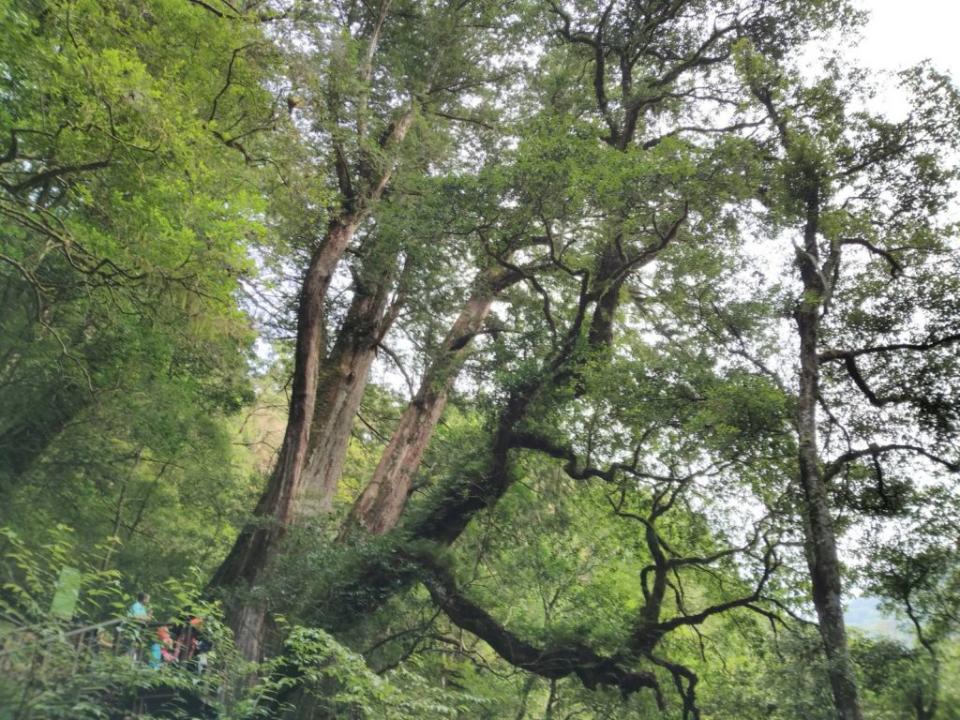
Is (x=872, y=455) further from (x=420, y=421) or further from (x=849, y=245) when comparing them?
(x=420, y=421)

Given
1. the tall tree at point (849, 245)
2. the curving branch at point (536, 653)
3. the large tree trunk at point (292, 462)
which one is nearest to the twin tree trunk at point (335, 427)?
the large tree trunk at point (292, 462)

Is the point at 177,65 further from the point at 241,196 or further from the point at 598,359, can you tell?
the point at 598,359

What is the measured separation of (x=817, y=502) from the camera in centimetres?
633

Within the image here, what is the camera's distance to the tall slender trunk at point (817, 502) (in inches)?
222

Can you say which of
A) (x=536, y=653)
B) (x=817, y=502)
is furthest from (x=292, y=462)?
(x=817, y=502)

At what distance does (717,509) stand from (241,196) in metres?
6.31

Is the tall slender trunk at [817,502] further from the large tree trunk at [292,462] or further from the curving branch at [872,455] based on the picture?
the large tree trunk at [292,462]

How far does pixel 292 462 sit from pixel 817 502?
240 inches

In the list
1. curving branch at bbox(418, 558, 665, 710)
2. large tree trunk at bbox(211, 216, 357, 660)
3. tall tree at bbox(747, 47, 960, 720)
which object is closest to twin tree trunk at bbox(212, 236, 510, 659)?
large tree trunk at bbox(211, 216, 357, 660)

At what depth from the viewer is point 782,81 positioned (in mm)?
7566

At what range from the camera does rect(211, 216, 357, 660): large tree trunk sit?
8.63 m

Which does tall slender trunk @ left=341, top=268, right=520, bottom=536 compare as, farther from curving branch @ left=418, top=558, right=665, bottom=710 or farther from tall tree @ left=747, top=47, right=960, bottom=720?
tall tree @ left=747, top=47, right=960, bottom=720

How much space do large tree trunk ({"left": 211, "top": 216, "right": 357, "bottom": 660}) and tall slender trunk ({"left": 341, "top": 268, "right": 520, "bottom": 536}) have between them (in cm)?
122

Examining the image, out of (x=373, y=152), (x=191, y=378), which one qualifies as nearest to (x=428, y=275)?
(x=373, y=152)
